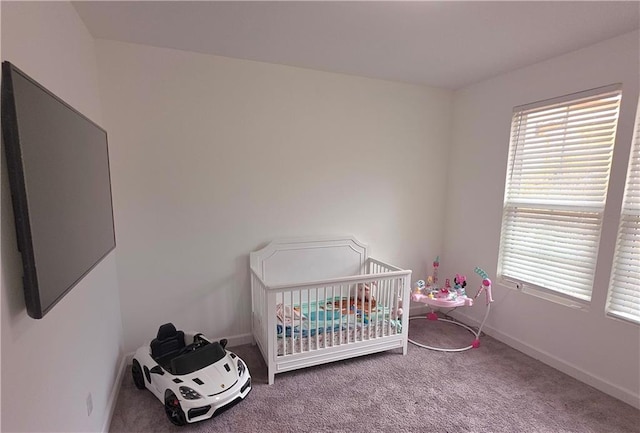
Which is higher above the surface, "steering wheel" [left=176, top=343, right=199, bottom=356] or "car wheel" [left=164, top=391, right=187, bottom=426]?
"steering wheel" [left=176, top=343, right=199, bottom=356]

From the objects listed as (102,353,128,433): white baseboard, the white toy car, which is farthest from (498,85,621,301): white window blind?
(102,353,128,433): white baseboard

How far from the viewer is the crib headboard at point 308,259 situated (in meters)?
2.67

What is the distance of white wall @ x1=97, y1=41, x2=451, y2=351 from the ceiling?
222 millimetres

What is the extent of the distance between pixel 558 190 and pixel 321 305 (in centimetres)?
217

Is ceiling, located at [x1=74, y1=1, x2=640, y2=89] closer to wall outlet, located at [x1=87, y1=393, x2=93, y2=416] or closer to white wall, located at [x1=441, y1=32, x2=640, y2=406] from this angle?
white wall, located at [x1=441, y1=32, x2=640, y2=406]

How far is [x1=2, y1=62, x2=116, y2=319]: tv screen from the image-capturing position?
2.91ft

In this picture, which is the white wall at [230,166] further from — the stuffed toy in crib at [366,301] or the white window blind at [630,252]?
the white window blind at [630,252]


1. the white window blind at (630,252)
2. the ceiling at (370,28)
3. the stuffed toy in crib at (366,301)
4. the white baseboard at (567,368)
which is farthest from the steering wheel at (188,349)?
the white window blind at (630,252)

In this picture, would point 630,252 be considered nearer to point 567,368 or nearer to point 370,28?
point 567,368

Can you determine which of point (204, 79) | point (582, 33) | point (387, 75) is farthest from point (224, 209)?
point (582, 33)

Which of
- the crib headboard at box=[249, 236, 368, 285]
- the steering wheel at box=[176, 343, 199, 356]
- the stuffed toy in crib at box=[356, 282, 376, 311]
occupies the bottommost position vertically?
the steering wheel at box=[176, 343, 199, 356]

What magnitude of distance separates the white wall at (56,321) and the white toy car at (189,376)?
25cm

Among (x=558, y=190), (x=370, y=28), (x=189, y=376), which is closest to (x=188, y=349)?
(x=189, y=376)

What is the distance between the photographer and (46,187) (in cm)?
103
